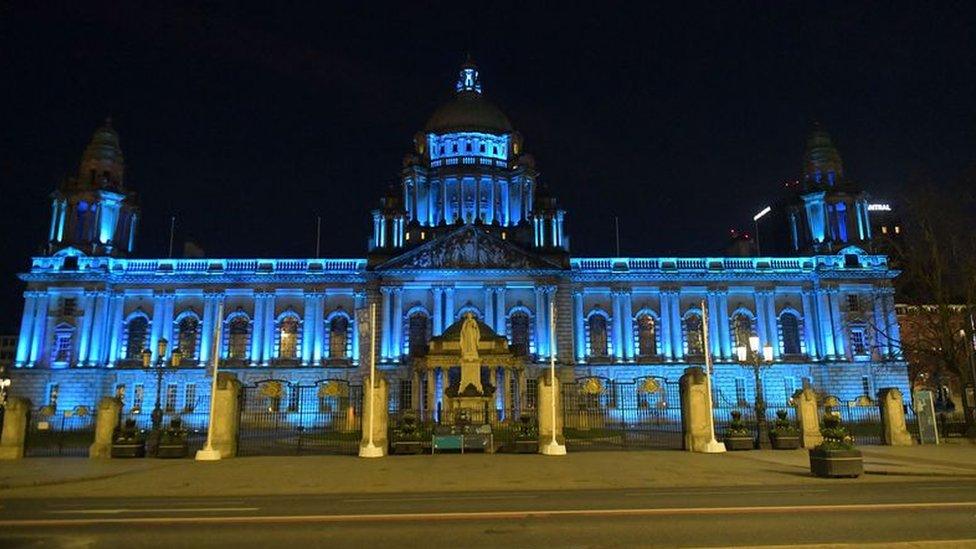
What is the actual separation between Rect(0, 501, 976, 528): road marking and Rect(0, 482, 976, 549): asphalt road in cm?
2

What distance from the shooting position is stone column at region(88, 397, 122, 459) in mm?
27875

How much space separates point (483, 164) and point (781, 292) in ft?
108

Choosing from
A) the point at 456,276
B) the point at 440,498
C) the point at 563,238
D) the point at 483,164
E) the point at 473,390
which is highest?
the point at 483,164

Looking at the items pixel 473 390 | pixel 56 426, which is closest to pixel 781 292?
pixel 473 390

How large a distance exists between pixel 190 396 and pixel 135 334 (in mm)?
8106

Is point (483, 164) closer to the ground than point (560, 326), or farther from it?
farther from it

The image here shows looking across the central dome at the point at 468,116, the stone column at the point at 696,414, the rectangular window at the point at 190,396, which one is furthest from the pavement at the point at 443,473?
the central dome at the point at 468,116

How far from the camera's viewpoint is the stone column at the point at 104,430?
27875 millimetres

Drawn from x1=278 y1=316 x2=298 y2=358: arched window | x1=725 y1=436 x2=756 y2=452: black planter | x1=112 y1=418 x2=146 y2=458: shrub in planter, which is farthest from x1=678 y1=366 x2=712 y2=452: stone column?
x1=278 y1=316 x2=298 y2=358: arched window

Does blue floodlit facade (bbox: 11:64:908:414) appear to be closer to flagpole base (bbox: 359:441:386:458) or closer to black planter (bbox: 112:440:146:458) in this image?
black planter (bbox: 112:440:146:458)

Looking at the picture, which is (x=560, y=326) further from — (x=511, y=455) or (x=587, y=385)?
(x=511, y=455)

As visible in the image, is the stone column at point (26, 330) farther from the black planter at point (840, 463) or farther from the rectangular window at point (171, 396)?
the black planter at point (840, 463)

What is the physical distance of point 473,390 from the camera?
38906 millimetres

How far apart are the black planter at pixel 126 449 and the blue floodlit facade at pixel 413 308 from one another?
105 ft
